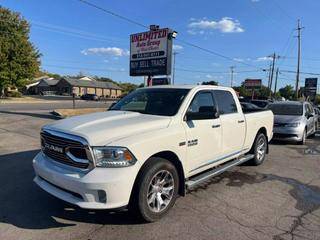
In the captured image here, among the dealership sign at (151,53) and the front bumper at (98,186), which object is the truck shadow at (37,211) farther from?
the dealership sign at (151,53)

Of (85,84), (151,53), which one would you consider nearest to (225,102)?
(151,53)

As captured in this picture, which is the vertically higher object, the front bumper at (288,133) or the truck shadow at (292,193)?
the front bumper at (288,133)

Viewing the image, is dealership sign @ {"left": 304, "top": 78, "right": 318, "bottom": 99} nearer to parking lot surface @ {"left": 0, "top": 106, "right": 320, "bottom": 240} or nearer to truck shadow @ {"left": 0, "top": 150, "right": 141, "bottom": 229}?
parking lot surface @ {"left": 0, "top": 106, "right": 320, "bottom": 240}

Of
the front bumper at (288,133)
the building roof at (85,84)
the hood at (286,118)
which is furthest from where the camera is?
the building roof at (85,84)

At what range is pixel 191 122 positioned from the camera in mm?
5059

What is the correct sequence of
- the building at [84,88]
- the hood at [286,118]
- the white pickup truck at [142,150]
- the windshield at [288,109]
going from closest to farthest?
the white pickup truck at [142,150]
the hood at [286,118]
the windshield at [288,109]
the building at [84,88]

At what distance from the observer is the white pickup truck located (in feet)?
12.8

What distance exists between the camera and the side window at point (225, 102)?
6077 mm

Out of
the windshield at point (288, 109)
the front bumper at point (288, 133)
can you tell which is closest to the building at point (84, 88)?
the windshield at point (288, 109)

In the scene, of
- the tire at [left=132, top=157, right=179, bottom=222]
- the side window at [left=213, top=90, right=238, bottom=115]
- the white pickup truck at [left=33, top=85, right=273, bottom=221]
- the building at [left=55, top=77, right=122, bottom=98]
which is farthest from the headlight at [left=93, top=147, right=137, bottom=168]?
the building at [left=55, top=77, right=122, bottom=98]

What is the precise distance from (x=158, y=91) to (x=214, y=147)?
1371 millimetres

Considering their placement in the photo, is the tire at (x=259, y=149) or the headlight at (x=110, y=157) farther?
the tire at (x=259, y=149)

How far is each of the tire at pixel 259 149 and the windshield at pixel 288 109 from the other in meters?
5.05

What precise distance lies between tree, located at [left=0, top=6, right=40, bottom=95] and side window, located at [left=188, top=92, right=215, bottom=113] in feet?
151
